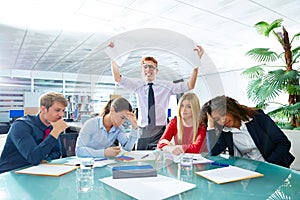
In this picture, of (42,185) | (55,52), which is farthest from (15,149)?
(55,52)

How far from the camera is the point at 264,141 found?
56.5 inches

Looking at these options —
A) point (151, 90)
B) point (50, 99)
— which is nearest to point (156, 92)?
point (151, 90)

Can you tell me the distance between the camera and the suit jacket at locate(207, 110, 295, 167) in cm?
141

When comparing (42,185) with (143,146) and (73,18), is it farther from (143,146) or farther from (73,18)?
(73,18)

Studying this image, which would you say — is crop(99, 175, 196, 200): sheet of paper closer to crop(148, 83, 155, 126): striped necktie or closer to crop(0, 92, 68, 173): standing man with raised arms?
crop(148, 83, 155, 126): striped necktie

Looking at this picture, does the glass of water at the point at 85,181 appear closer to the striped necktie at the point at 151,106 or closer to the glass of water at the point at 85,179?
the glass of water at the point at 85,179

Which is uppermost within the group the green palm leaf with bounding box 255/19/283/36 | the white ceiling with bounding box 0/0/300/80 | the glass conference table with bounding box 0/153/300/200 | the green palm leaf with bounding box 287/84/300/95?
the white ceiling with bounding box 0/0/300/80

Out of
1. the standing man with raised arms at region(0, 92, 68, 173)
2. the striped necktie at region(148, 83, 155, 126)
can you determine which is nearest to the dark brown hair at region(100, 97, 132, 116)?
the striped necktie at region(148, 83, 155, 126)

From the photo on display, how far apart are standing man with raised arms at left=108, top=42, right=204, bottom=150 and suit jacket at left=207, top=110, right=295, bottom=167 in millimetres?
401

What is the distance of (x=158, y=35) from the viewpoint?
1.20m

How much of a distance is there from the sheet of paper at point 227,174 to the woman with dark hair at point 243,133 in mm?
417

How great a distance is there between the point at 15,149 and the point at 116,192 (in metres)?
0.94

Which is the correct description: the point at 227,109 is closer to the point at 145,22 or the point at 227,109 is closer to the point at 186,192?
the point at 186,192

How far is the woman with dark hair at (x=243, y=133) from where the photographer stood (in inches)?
55.6
